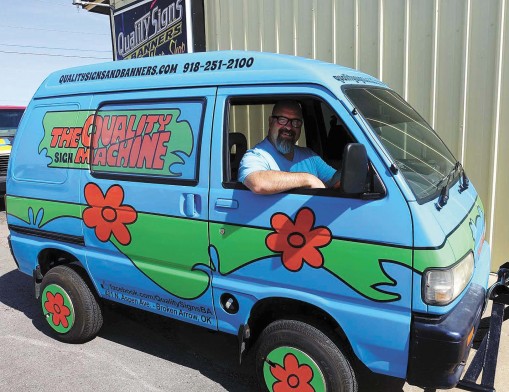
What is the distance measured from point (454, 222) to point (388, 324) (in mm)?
652

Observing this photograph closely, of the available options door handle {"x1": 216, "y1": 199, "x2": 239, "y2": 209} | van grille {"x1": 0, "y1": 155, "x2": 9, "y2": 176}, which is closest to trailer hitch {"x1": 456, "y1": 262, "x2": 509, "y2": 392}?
door handle {"x1": 216, "y1": 199, "x2": 239, "y2": 209}

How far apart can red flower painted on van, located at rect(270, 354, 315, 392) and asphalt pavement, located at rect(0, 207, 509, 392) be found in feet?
1.68

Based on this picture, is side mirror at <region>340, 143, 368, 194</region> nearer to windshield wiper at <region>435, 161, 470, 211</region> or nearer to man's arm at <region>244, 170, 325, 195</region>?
man's arm at <region>244, 170, 325, 195</region>

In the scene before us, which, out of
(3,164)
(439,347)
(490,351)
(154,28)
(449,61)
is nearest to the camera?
(439,347)

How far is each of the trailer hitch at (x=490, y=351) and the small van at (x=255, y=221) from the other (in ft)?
0.55

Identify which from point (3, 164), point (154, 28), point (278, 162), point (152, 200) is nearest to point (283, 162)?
point (278, 162)

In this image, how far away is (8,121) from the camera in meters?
11.1

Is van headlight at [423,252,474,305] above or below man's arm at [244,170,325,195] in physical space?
below

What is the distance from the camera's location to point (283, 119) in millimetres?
3033

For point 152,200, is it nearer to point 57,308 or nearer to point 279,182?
point 279,182

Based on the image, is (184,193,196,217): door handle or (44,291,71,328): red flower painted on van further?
(44,291,71,328): red flower painted on van

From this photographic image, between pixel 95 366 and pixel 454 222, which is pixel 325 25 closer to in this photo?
pixel 454 222

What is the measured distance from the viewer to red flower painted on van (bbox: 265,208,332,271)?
255 centimetres

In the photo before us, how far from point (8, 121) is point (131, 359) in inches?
367
